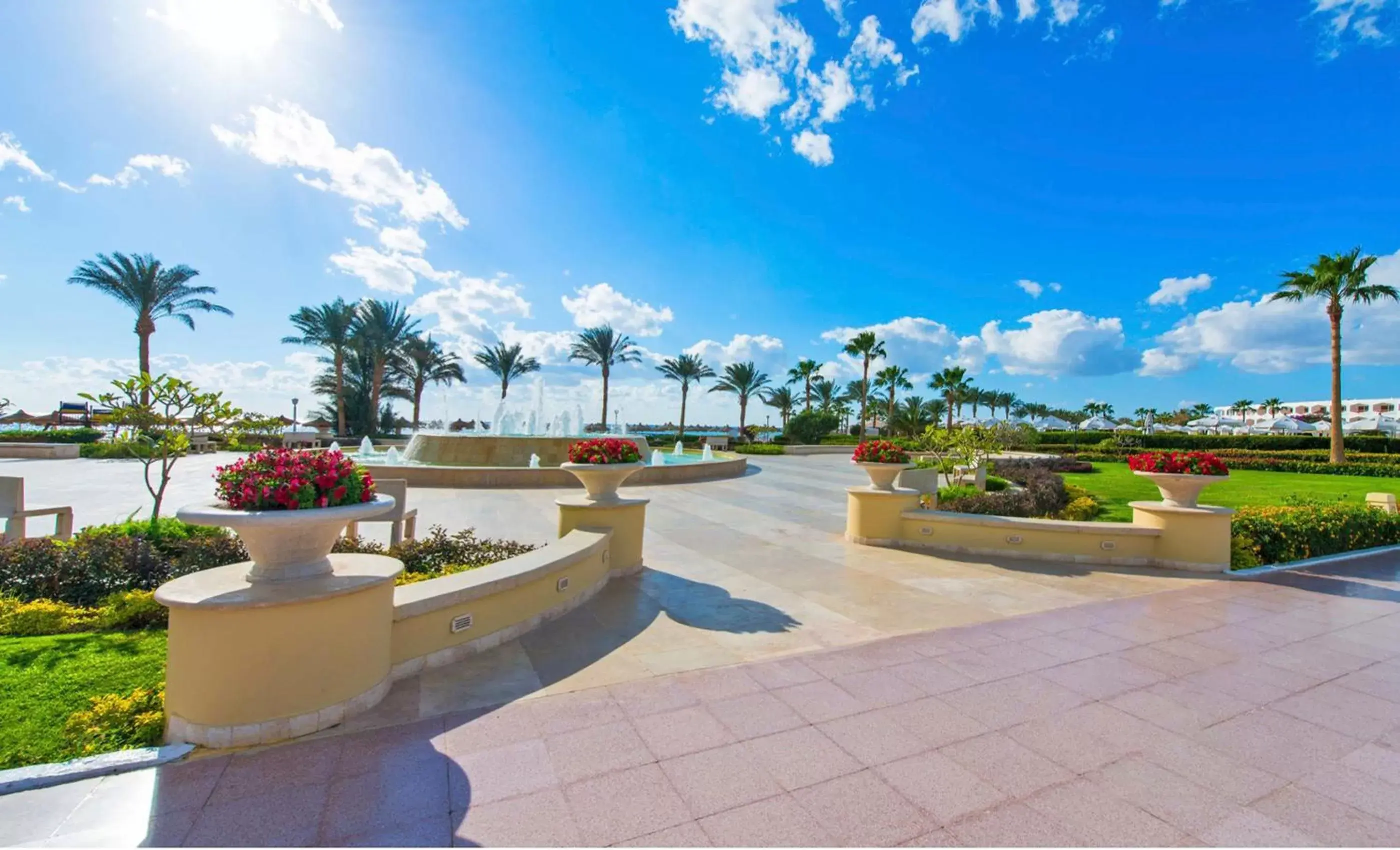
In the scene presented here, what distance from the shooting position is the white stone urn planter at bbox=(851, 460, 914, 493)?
846 centimetres

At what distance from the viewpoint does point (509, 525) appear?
9.53m

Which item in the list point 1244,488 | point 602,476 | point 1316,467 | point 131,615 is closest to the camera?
point 131,615

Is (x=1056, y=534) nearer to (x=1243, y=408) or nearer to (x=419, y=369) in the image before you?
(x=419, y=369)

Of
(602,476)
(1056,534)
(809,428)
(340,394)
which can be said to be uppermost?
(340,394)

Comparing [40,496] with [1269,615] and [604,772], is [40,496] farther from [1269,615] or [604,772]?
[1269,615]

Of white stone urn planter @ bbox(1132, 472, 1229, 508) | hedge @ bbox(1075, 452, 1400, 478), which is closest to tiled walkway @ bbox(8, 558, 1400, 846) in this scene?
white stone urn planter @ bbox(1132, 472, 1229, 508)

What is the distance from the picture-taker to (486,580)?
4395 millimetres

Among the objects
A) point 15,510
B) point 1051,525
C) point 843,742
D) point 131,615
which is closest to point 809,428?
point 1051,525

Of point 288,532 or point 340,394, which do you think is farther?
point 340,394

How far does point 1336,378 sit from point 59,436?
54.5 m

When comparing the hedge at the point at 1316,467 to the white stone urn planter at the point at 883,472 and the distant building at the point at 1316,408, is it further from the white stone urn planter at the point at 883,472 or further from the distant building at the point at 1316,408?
the distant building at the point at 1316,408

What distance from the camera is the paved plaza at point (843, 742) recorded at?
2439 mm

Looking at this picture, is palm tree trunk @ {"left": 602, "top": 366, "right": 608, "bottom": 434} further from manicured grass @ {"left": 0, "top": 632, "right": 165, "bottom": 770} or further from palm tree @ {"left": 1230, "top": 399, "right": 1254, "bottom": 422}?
palm tree @ {"left": 1230, "top": 399, "right": 1254, "bottom": 422}

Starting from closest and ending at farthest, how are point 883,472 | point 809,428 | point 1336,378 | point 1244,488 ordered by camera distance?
1. point 883,472
2. point 1244,488
3. point 1336,378
4. point 809,428
